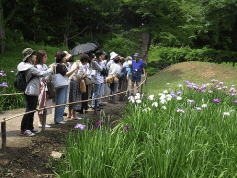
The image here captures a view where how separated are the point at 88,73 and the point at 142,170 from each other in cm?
358

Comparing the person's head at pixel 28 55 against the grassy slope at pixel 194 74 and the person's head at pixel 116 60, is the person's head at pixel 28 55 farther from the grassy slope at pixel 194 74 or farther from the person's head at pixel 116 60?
the grassy slope at pixel 194 74

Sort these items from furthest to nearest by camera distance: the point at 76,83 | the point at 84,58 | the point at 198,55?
the point at 198,55 → the point at 76,83 → the point at 84,58

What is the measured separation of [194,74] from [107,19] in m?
13.1

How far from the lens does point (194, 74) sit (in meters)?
15.9

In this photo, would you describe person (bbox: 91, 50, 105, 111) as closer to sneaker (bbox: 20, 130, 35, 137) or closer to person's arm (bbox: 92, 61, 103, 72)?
person's arm (bbox: 92, 61, 103, 72)

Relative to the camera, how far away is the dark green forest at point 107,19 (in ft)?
59.9

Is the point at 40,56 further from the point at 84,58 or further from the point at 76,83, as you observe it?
the point at 76,83

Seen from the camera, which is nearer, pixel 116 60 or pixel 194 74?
pixel 116 60

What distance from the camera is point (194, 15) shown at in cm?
1902

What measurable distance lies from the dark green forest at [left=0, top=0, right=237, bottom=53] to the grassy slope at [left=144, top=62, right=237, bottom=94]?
285 centimetres

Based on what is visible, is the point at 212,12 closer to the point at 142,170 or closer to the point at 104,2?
the point at 104,2

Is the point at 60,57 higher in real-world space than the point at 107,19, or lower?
lower

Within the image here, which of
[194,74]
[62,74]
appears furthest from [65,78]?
[194,74]

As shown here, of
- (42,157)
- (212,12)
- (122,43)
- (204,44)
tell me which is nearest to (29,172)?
(42,157)
